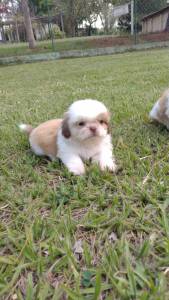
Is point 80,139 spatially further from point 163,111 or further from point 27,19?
point 27,19

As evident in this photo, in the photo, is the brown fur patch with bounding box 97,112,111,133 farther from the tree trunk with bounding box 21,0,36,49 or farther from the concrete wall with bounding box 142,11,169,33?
Answer: the tree trunk with bounding box 21,0,36,49

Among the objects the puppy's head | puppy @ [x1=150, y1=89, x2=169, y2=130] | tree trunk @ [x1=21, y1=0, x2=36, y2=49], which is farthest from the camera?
tree trunk @ [x1=21, y1=0, x2=36, y2=49]

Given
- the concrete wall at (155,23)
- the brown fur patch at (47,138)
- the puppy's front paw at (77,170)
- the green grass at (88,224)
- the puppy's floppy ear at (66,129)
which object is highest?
the concrete wall at (155,23)

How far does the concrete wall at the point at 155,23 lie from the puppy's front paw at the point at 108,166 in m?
15.2

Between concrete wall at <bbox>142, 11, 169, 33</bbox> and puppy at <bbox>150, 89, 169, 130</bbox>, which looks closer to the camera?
puppy at <bbox>150, 89, 169, 130</bbox>

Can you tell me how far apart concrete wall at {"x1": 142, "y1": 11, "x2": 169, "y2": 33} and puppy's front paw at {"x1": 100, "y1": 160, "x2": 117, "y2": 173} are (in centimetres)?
1521

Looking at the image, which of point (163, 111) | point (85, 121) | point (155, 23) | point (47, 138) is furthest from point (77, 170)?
point (155, 23)

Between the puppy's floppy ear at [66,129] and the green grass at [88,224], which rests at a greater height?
the puppy's floppy ear at [66,129]

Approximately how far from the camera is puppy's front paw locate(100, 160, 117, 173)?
8.23ft

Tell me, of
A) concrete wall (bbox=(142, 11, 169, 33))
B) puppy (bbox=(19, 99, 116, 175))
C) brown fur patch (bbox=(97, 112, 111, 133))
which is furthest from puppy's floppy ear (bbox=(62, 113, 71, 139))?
concrete wall (bbox=(142, 11, 169, 33))

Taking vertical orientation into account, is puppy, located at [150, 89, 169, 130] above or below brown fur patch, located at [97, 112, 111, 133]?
below

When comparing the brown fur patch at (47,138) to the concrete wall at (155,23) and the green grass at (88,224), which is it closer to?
the green grass at (88,224)

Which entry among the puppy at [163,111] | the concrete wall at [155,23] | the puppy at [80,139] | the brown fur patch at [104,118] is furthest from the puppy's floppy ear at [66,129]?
the concrete wall at [155,23]

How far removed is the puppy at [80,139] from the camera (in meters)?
2.45
